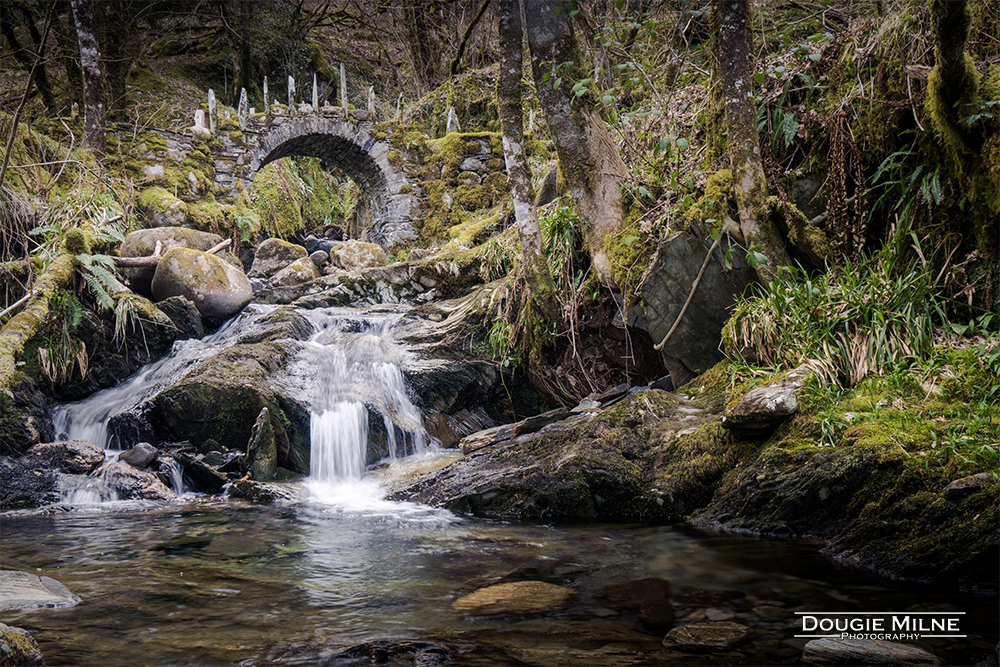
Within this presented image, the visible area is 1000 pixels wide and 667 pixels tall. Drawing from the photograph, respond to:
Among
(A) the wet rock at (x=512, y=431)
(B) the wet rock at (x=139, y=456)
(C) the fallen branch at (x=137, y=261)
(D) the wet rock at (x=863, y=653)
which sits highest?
(C) the fallen branch at (x=137, y=261)

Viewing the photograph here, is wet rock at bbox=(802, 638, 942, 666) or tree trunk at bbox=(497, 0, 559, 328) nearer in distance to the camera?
wet rock at bbox=(802, 638, 942, 666)

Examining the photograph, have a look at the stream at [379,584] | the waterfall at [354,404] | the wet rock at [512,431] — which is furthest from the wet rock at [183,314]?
the wet rock at [512,431]

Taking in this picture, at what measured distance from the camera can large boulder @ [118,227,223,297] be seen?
9164 mm

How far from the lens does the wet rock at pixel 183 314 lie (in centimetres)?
871

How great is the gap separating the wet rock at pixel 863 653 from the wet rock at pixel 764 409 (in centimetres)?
194

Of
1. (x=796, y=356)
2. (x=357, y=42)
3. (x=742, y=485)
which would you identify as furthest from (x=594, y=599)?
(x=357, y=42)

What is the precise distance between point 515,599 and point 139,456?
5117 millimetres

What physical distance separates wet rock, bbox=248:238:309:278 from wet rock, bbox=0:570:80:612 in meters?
10.6

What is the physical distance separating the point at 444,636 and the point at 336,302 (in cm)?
872

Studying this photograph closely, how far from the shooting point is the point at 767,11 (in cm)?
726

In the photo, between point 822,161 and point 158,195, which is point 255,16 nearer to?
point 158,195

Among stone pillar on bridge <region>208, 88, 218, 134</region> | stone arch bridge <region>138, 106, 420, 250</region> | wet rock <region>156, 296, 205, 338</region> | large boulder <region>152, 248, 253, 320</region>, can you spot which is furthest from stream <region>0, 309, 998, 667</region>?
stone pillar on bridge <region>208, 88, 218, 134</region>

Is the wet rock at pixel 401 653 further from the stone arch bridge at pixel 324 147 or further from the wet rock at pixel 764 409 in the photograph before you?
the stone arch bridge at pixel 324 147

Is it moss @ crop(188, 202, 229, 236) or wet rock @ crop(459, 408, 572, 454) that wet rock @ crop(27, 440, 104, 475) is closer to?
wet rock @ crop(459, 408, 572, 454)
